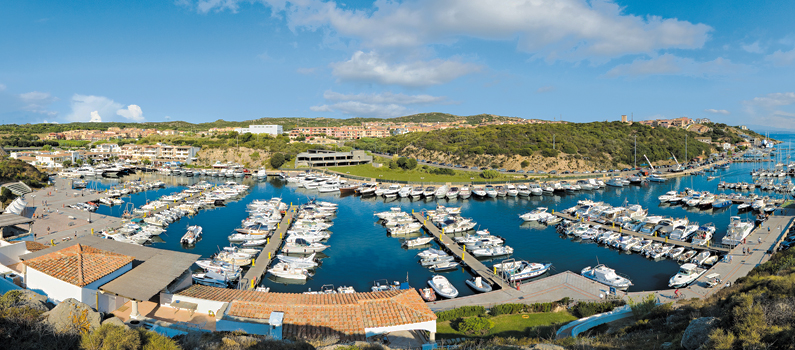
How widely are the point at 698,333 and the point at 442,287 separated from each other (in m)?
13.0

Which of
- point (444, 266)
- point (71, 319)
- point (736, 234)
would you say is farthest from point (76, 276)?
point (736, 234)

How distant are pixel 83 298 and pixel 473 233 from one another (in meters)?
27.8

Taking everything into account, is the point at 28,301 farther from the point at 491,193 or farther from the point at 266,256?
the point at 491,193

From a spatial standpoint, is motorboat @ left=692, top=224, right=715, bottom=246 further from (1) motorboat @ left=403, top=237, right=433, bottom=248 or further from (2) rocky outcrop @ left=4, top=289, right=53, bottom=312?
(2) rocky outcrop @ left=4, top=289, right=53, bottom=312

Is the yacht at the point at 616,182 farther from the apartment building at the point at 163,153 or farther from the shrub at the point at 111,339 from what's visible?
the apartment building at the point at 163,153

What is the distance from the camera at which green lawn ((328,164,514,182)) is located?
63625 millimetres

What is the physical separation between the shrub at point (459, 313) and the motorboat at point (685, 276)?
12630mm

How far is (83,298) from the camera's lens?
39.9ft

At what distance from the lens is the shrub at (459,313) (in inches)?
664

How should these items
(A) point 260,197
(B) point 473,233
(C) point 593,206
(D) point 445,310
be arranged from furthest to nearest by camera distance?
(A) point 260,197
(C) point 593,206
(B) point 473,233
(D) point 445,310

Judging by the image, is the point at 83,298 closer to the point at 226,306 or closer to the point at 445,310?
the point at 226,306

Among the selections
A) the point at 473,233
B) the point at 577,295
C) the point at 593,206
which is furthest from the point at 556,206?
the point at 577,295

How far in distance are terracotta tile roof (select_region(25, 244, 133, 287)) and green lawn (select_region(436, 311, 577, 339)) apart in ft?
37.6

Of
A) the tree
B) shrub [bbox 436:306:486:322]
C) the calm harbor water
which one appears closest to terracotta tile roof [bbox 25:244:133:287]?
the calm harbor water
